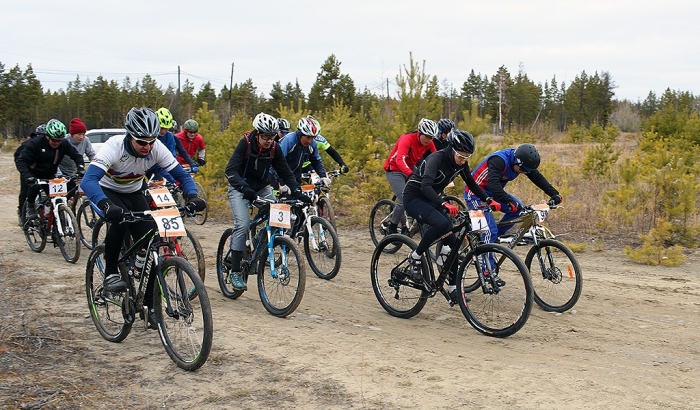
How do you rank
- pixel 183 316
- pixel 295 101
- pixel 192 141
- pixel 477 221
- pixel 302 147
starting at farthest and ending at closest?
pixel 295 101 < pixel 192 141 < pixel 302 147 < pixel 477 221 < pixel 183 316

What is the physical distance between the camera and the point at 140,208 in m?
6.46

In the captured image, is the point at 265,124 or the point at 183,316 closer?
the point at 183,316

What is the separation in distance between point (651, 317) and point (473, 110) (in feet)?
20.7

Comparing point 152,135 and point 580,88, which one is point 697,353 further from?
point 580,88

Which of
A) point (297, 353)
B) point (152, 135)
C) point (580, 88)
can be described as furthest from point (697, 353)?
point (580, 88)

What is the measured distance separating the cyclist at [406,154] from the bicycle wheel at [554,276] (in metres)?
2.89

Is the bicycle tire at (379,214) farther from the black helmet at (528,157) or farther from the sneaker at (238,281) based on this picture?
the sneaker at (238,281)

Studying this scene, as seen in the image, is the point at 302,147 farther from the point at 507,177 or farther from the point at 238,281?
the point at 507,177

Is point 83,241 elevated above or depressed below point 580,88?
below

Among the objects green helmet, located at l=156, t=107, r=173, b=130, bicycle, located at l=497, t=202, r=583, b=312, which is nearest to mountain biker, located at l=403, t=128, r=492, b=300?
bicycle, located at l=497, t=202, r=583, b=312

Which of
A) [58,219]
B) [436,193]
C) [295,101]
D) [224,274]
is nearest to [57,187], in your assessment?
[58,219]

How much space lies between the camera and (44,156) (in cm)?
1029

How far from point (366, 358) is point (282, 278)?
1.78 metres

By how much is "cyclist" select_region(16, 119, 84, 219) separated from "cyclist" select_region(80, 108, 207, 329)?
432cm
